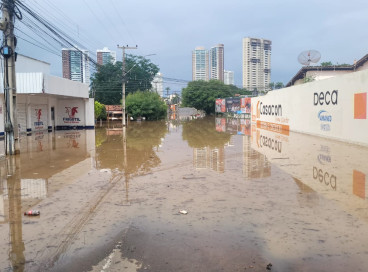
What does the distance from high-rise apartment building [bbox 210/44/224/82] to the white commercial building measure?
250 ft

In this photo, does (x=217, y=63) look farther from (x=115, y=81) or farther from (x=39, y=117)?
(x=39, y=117)

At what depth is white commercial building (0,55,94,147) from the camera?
76.3 ft

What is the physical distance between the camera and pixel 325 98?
66.5ft

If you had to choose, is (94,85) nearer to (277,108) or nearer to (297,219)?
(277,108)

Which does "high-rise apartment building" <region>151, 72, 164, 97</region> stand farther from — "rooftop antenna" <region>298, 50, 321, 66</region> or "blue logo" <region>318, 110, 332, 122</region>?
"blue logo" <region>318, 110, 332, 122</region>

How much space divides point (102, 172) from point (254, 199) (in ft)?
17.6

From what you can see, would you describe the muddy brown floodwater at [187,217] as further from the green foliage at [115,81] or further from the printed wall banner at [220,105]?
the printed wall banner at [220,105]

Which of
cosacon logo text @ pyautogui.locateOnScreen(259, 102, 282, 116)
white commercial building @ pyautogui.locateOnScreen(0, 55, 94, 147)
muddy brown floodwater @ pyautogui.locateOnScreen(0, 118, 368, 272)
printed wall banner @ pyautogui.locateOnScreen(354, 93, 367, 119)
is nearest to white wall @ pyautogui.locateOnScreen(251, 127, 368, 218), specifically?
muddy brown floodwater @ pyautogui.locateOnScreen(0, 118, 368, 272)

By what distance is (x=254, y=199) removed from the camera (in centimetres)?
749

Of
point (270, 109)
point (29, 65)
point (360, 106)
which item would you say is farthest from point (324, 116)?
point (29, 65)

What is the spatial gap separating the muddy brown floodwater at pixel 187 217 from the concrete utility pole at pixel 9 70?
2.90 metres

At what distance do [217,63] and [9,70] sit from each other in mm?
99322

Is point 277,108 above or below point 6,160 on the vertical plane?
above

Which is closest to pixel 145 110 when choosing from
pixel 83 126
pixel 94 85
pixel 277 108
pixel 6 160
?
pixel 94 85
